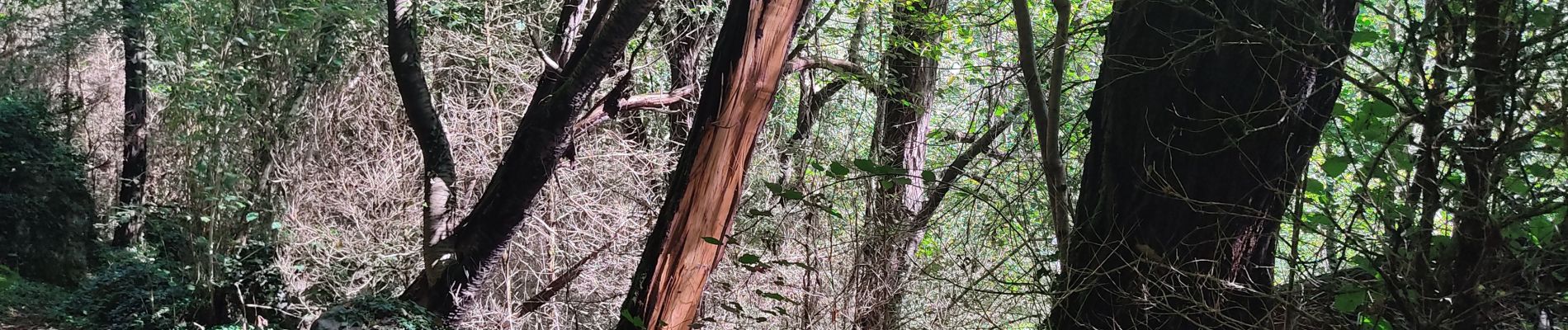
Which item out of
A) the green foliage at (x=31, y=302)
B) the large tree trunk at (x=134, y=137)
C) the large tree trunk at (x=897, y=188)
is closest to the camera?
the large tree trunk at (x=897, y=188)

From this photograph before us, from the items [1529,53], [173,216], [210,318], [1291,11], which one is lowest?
[210,318]

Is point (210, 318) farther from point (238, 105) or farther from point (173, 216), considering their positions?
point (238, 105)

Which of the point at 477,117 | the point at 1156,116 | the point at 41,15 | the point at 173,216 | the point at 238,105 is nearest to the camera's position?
the point at 1156,116

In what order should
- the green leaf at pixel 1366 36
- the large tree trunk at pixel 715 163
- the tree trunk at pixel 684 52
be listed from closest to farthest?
the green leaf at pixel 1366 36
the large tree trunk at pixel 715 163
the tree trunk at pixel 684 52

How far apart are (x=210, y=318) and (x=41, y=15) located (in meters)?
9.13

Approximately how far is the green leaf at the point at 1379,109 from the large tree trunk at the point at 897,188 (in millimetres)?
908

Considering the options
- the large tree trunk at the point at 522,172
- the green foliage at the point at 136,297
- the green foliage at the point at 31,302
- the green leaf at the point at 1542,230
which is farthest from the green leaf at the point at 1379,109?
the green foliage at the point at 31,302

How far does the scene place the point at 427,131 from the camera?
5.04m

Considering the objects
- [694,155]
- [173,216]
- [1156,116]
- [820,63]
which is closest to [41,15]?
[173,216]

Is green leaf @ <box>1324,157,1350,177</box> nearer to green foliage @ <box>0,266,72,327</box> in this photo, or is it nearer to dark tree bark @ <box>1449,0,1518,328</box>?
dark tree bark @ <box>1449,0,1518,328</box>

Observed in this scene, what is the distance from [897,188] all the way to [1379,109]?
1.92 metres

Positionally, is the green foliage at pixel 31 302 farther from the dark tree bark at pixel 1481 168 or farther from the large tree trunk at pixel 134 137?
the dark tree bark at pixel 1481 168

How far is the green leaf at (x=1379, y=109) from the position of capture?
59.9 inches

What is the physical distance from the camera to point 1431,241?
4.70 feet
